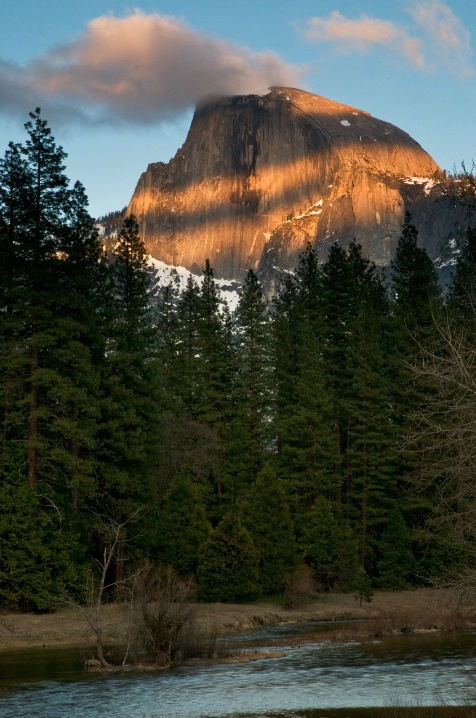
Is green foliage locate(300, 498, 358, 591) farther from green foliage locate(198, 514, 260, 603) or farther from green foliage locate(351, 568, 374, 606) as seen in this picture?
green foliage locate(198, 514, 260, 603)

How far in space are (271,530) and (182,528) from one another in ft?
16.4

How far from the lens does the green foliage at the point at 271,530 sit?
51.0 m

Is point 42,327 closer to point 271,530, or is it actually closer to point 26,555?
point 26,555

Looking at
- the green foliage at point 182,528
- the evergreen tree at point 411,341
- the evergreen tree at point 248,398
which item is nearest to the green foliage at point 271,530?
the green foliage at point 182,528

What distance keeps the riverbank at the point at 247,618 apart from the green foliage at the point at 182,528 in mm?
4896

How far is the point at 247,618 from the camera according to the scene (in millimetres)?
43031

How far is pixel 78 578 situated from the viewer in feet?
137

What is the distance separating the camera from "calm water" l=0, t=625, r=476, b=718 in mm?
21656

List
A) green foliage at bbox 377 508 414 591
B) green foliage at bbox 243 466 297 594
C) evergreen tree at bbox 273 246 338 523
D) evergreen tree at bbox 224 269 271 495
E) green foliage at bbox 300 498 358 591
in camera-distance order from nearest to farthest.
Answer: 1. green foliage at bbox 243 466 297 594
2. green foliage at bbox 300 498 358 591
3. green foliage at bbox 377 508 414 591
4. evergreen tree at bbox 273 246 338 523
5. evergreen tree at bbox 224 269 271 495

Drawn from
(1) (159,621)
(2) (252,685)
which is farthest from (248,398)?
(2) (252,685)

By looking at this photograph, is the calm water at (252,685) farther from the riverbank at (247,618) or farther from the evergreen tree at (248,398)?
the evergreen tree at (248,398)

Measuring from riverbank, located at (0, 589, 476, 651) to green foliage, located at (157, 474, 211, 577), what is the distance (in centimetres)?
490

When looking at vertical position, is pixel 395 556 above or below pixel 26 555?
below

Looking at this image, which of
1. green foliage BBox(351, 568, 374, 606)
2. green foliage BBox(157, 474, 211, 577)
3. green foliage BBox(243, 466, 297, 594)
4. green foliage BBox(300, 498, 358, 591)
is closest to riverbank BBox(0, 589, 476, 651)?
green foliage BBox(351, 568, 374, 606)
